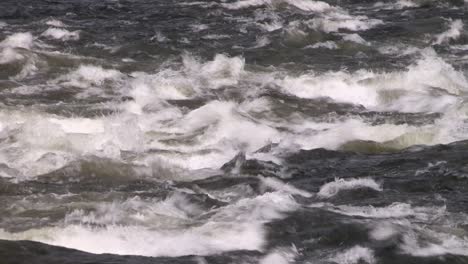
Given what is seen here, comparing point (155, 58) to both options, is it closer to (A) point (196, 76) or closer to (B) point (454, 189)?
(A) point (196, 76)

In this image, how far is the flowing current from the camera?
5.41 metres

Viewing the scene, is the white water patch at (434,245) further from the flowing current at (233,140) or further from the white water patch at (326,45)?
the white water patch at (326,45)

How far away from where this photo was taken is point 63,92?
9484 mm

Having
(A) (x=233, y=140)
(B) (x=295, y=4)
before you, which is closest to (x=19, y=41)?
(A) (x=233, y=140)

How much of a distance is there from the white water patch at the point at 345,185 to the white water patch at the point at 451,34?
22.2 feet

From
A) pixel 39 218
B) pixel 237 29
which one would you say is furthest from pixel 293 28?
pixel 39 218

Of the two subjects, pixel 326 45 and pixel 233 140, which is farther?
pixel 326 45

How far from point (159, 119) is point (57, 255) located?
3871 mm

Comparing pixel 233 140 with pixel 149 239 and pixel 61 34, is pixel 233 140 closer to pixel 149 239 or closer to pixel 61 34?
pixel 149 239

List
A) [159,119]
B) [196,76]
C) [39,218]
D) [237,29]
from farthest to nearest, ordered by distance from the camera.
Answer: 1. [237,29]
2. [196,76]
3. [159,119]
4. [39,218]

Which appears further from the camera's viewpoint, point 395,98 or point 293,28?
point 293,28

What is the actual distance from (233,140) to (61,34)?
595cm

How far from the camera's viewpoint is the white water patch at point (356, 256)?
204 inches

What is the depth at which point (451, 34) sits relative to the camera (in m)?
13.2
